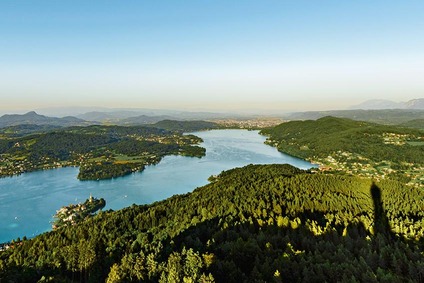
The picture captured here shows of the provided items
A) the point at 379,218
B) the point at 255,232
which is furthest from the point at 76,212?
the point at 379,218

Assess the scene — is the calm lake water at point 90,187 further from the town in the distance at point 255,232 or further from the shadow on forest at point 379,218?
the shadow on forest at point 379,218

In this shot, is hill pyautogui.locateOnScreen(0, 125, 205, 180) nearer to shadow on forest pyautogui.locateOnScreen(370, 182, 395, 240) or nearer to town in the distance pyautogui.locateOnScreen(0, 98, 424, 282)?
town in the distance pyautogui.locateOnScreen(0, 98, 424, 282)

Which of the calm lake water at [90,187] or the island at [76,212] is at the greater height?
the island at [76,212]

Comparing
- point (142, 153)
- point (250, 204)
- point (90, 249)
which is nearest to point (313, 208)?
point (250, 204)

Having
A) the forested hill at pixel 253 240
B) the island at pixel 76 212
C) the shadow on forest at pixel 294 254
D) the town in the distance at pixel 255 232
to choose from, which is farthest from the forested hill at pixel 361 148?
the island at pixel 76 212

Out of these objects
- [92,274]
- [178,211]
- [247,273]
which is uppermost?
[247,273]

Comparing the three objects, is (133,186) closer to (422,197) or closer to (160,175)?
(160,175)
